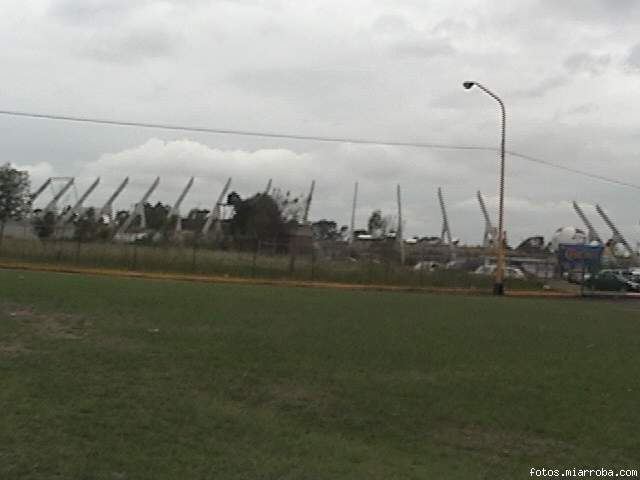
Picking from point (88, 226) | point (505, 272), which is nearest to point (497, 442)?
point (505, 272)

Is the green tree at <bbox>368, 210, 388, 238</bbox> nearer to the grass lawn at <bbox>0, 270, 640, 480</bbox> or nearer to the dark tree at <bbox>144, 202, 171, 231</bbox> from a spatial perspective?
the dark tree at <bbox>144, 202, 171, 231</bbox>

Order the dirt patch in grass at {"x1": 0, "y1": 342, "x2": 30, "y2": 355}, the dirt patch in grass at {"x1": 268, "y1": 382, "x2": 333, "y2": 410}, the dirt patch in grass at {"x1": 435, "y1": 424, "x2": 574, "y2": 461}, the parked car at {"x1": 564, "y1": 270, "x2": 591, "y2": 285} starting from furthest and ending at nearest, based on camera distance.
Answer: the parked car at {"x1": 564, "y1": 270, "x2": 591, "y2": 285} → the dirt patch in grass at {"x1": 0, "y1": 342, "x2": 30, "y2": 355} → the dirt patch in grass at {"x1": 268, "y1": 382, "x2": 333, "y2": 410} → the dirt patch in grass at {"x1": 435, "y1": 424, "x2": 574, "y2": 461}

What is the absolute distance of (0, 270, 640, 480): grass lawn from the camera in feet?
21.8

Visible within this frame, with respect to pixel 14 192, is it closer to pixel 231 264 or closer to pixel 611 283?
pixel 231 264

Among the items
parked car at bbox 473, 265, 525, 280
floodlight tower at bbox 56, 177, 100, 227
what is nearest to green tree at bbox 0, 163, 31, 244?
floodlight tower at bbox 56, 177, 100, 227

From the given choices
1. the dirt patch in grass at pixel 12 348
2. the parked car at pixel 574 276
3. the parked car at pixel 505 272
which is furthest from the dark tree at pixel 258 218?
the dirt patch in grass at pixel 12 348

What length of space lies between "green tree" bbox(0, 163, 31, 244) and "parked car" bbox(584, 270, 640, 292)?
7118cm

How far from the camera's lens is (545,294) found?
141 feet

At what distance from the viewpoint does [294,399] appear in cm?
920

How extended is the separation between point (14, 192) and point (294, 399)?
9635 centimetres

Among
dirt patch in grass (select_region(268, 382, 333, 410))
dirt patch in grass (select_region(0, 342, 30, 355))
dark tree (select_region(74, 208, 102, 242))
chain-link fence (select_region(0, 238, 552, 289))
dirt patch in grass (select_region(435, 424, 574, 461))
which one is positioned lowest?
dirt patch in grass (select_region(435, 424, 574, 461))

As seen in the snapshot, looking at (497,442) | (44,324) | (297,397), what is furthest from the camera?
(44,324)

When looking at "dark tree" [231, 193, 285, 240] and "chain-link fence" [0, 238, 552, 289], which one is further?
"dark tree" [231, 193, 285, 240]

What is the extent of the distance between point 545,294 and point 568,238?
39.3 metres
